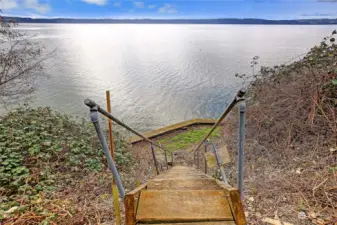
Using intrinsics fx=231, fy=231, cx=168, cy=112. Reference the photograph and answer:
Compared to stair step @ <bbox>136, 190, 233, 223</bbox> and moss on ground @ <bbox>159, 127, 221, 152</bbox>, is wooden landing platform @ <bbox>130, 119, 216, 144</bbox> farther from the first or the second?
stair step @ <bbox>136, 190, 233, 223</bbox>

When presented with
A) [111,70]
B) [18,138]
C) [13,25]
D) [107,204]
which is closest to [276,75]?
[107,204]

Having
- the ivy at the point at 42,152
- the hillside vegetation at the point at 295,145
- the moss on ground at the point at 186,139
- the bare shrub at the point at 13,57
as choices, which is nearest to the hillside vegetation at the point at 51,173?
the ivy at the point at 42,152

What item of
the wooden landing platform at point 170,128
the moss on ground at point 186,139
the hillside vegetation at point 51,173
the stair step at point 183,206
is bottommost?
the moss on ground at point 186,139

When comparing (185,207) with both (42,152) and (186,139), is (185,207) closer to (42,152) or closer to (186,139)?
(42,152)

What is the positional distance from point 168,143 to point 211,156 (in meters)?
4.50

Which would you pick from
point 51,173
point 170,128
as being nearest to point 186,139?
point 170,128

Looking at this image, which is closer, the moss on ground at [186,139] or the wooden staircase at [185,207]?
the wooden staircase at [185,207]

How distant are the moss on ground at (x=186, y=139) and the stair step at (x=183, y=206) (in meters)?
6.83

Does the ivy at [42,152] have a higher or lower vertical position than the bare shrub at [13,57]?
lower

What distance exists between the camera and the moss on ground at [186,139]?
8367mm

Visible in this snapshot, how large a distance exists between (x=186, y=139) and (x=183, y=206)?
760 cm

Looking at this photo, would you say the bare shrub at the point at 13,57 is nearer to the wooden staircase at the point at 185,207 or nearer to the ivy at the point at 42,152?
the ivy at the point at 42,152

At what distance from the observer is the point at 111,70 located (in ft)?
59.4

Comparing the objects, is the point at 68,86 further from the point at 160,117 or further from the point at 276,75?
the point at 276,75
